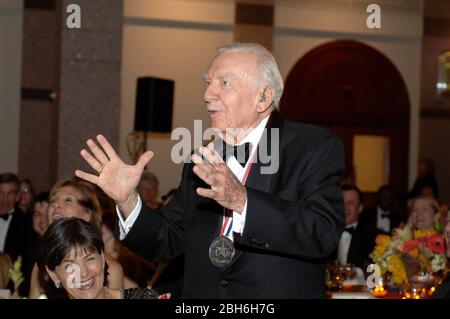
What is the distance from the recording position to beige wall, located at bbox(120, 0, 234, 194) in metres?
11.0

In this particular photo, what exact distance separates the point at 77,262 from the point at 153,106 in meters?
6.13

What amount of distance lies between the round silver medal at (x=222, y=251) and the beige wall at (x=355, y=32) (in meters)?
9.38

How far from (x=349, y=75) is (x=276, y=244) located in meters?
10.3

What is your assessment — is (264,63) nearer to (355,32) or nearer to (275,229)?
(275,229)

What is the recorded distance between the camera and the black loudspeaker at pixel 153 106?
31.0ft

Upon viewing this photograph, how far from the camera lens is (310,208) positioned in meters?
2.29

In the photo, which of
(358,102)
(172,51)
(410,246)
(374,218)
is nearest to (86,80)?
(172,51)

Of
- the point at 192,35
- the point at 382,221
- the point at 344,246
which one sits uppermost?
the point at 192,35

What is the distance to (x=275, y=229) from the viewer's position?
7.29ft

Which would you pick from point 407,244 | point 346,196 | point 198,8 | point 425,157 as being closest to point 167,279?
point 407,244

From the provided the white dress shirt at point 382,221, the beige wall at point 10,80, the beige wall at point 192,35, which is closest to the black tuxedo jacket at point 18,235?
the beige wall at point 192,35

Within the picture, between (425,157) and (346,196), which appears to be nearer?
(346,196)
